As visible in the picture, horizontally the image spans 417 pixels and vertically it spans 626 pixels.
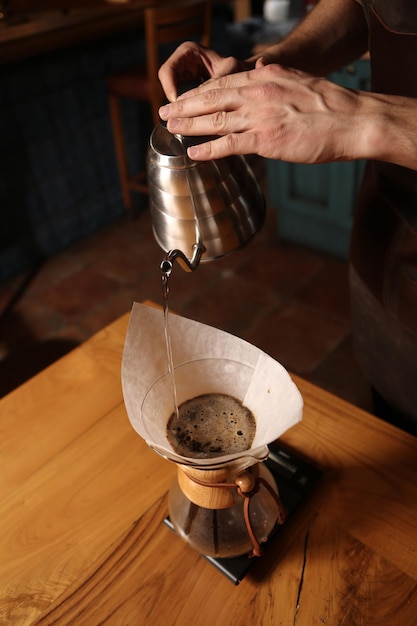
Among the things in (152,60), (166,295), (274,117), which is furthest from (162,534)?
(152,60)

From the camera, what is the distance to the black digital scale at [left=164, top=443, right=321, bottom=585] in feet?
2.27

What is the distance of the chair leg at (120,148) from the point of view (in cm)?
261

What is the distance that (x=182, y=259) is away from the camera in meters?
0.60

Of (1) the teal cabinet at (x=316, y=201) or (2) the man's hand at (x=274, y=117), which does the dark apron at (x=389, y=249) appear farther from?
(1) the teal cabinet at (x=316, y=201)

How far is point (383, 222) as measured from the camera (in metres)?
1.01

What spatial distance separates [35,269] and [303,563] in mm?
2222

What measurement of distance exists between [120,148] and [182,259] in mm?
2317

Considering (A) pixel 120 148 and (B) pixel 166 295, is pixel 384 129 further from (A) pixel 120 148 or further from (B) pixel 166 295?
(A) pixel 120 148

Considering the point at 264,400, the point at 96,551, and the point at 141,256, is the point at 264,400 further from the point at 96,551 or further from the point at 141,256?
the point at 141,256

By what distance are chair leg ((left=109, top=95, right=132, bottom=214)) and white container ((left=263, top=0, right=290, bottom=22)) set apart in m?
1.32

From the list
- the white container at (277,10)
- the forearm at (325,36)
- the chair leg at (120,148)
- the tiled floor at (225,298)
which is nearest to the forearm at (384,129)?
the forearm at (325,36)

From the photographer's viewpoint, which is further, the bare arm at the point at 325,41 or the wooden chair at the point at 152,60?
the wooden chair at the point at 152,60

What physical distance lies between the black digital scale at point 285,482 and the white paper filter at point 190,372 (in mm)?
161

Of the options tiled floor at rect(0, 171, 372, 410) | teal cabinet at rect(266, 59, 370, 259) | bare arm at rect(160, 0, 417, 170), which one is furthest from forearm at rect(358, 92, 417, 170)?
teal cabinet at rect(266, 59, 370, 259)
